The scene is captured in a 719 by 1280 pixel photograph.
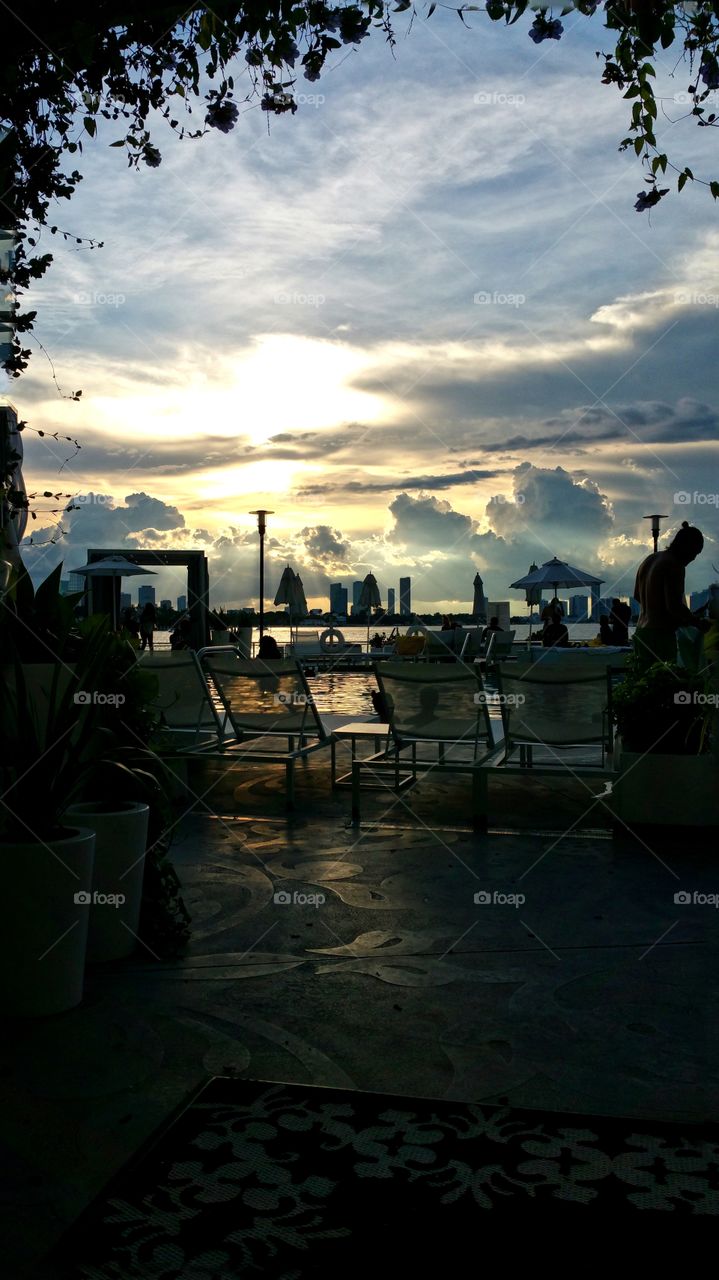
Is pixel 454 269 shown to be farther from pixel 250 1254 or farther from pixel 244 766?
pixel 250 1254

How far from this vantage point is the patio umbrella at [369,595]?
71.1 feet

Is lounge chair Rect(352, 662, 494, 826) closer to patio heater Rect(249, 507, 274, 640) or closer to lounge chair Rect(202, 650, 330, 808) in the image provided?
lounge chair Rect(202, 650, 330, 808)

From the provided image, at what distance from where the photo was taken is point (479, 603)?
22781 millimetres

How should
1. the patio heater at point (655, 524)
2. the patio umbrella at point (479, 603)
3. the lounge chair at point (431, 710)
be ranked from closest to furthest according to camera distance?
the lounge chair at point (431, 710), the patio umbrella at point (479, 603), the patio heater at point (655, 524)

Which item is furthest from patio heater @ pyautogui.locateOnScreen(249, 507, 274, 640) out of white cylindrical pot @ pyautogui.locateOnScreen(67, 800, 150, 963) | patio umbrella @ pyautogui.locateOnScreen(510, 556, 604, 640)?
white cylindrical pot @ pyautogui.locateOnScreen(67, 800, 150, 963)

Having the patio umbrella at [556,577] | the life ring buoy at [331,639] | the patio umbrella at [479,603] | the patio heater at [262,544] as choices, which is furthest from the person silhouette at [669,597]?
the patio umbrella at [479,603]

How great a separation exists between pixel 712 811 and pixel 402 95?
4368 millimetres

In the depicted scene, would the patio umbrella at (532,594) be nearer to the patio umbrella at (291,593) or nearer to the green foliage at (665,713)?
the patio umbrella at (291,593)

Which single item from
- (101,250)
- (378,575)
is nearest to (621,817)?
(101,250)

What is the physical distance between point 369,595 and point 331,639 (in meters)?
2.59

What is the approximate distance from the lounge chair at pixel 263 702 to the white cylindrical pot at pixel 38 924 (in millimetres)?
3083

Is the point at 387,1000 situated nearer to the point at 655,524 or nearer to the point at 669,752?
the point at 669,752

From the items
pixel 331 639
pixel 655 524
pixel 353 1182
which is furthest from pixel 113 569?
pixel 353 1182

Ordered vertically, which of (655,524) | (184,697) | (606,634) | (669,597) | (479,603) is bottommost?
(184,697)
